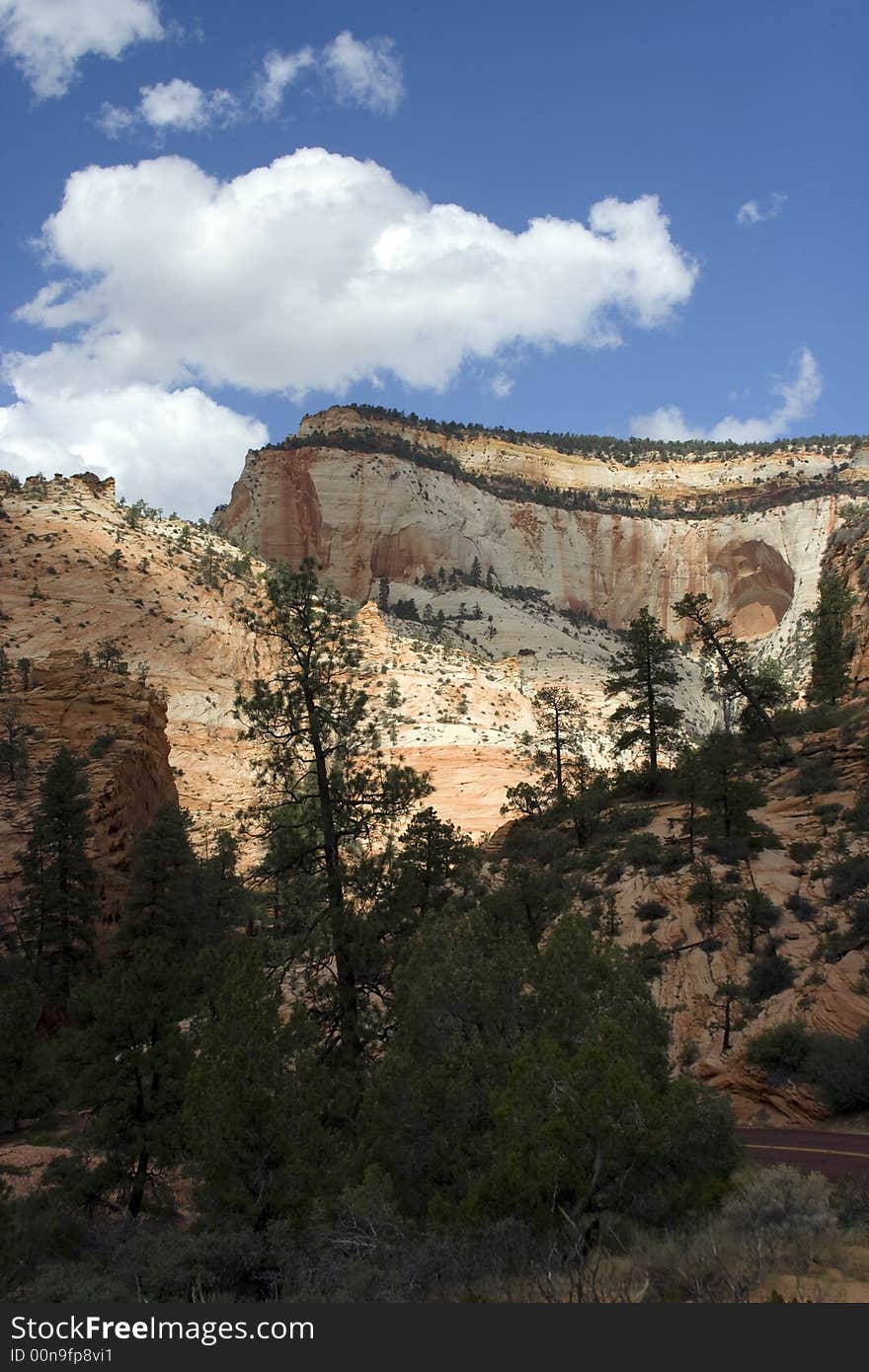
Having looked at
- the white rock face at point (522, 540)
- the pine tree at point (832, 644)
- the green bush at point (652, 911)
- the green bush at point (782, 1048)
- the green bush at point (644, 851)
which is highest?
the white rock face at point (522, 540)

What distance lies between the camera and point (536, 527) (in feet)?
379

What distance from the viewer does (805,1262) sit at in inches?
247

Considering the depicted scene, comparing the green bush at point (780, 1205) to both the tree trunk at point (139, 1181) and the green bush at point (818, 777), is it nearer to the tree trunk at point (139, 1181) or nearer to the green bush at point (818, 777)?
the tree trunk at point (139, 1181)

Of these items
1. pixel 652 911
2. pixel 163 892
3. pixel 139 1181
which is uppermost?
pixel 163 892

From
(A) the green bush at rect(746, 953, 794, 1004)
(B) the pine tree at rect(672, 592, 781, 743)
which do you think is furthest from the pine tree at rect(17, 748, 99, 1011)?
(B) the pine tree at rect(672, 592, 781, 743)

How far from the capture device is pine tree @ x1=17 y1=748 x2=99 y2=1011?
81.1 feet

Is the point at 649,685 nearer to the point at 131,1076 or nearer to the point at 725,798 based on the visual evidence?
the point at 725,798

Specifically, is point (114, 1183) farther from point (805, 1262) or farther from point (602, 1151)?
point (805, 1262)

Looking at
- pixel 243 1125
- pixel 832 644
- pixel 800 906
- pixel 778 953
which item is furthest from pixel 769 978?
pixel 832 644

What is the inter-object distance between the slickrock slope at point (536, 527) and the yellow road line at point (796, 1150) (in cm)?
8938

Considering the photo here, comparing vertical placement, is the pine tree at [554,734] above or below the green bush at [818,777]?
above

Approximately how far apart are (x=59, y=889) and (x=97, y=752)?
774 centimetres

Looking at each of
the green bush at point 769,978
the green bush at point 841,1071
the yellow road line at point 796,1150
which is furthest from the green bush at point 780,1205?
the green bush at point 769,978

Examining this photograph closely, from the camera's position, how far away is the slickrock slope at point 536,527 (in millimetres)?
102750
